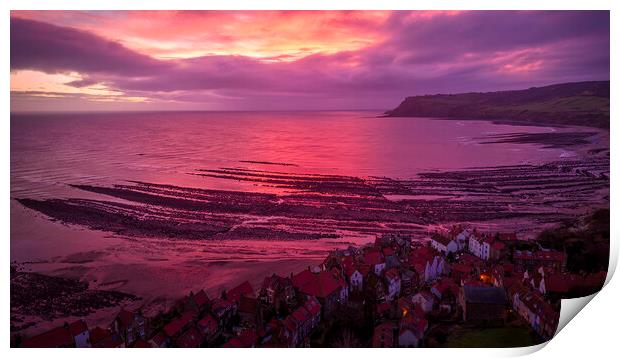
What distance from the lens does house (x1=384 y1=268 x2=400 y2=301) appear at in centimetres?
382

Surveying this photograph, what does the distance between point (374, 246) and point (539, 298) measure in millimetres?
1689

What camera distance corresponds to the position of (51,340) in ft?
11.2

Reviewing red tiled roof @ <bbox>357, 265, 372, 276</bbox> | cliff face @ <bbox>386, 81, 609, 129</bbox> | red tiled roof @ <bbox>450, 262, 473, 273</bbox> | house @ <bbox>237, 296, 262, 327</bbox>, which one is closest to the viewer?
house @ <bbox>237, 296, 262, 327</bbox>

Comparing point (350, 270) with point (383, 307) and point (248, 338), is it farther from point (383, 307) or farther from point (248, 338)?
point (248, 338)

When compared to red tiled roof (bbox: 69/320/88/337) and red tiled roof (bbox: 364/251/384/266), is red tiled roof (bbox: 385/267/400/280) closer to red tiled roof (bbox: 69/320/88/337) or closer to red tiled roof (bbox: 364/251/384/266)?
red tiled roof (bbox: 364/251/384/266)

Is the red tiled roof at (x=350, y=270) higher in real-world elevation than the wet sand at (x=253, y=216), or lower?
lower

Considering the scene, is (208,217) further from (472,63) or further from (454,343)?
(472,63)

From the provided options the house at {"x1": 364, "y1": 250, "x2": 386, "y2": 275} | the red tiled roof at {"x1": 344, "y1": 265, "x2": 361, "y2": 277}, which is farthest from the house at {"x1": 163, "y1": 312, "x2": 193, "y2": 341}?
the house at {"x1": 364, "y1": 250, "x2": 386, "y2": 275}

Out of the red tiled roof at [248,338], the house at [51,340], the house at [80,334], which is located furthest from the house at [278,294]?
the house at [51,340]

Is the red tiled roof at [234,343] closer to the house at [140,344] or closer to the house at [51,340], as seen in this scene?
the house at [140,344]

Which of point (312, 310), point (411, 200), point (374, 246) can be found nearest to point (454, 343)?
point (312, 310)

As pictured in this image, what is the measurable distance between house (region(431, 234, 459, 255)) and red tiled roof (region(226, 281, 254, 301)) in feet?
6.66

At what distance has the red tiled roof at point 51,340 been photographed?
342 centimetres

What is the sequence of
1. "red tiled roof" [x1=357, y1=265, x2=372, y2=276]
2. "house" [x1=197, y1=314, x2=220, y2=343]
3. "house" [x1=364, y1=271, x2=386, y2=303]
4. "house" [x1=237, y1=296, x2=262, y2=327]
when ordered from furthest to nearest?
"red tiled roof" [x1=357, y1=265, x2=372, y2=276], "house" [x1=364, y1=271, x2=386, y2=303], "house" [x1=237, y1=296, x2=262, y2=327], "house" [x1=197, y1=314, x2=220, y2=343]
